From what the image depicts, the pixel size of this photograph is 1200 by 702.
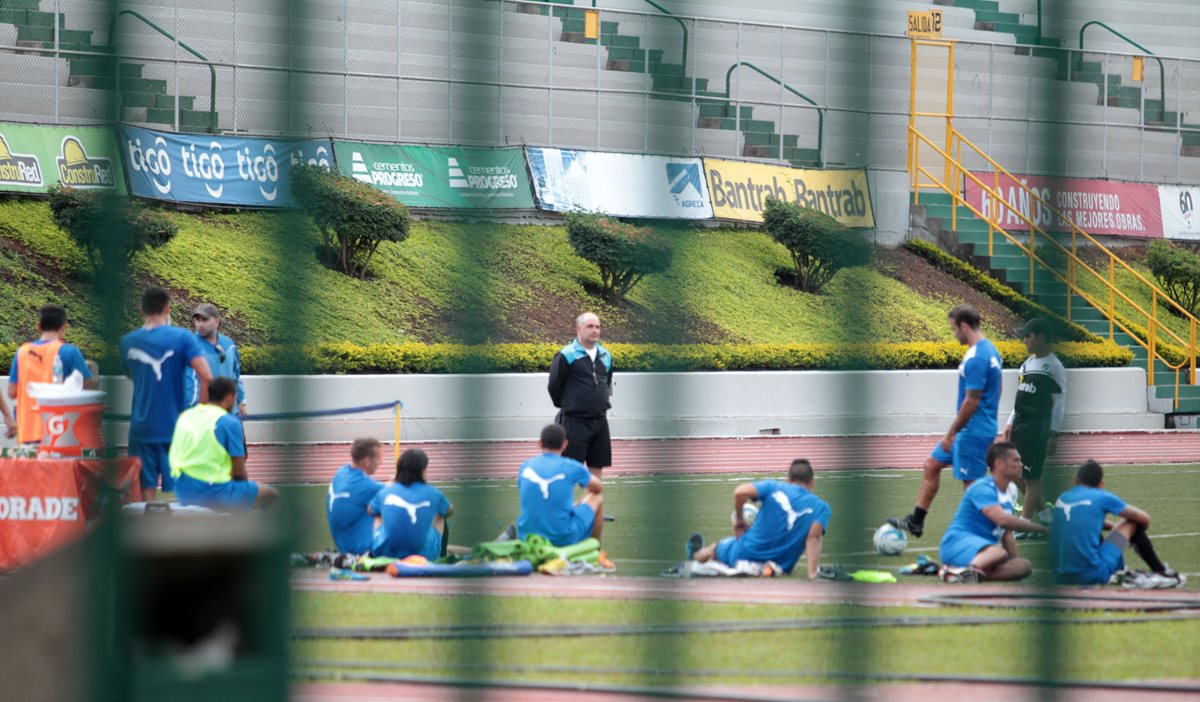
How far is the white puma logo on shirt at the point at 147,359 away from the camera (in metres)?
1.84

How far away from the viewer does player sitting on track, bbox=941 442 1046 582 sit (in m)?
7.95

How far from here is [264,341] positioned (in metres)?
1.62

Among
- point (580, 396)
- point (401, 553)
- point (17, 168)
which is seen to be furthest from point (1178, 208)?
point (17, 168)

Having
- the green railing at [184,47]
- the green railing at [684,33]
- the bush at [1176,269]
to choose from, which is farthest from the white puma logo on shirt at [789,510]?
the green railing at [684,33]

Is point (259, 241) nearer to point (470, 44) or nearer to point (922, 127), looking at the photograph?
point (470, 44)

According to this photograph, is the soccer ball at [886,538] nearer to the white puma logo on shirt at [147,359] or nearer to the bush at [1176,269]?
the white puma logo on shirt at [147,359]

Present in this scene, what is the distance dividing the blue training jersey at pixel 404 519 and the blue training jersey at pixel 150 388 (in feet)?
19.8

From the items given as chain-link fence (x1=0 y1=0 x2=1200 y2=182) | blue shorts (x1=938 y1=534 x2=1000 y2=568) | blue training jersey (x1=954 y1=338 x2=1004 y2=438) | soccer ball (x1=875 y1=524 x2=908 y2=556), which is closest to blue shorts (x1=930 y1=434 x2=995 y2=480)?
blue training jersey (x1=954 y1=338 x2=1004 y2=438)

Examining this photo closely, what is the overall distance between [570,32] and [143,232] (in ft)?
2.68

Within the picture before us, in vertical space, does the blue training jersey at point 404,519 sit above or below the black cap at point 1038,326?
below

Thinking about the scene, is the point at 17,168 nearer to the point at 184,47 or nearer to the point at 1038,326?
the point at 184,47

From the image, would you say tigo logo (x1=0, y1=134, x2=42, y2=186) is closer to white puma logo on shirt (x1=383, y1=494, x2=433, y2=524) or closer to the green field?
white puma logo on shirt (x1=383, y1=494, x2=433, y2=524)

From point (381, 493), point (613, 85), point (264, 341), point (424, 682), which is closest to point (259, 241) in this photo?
point (264, 341)

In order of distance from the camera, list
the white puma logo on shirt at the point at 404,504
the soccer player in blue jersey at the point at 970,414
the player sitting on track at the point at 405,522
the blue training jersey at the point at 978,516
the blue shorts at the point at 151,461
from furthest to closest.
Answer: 1. the soccer player in blue jersey at the point at 970,414
2. the blue training jersey at the point at 978,516
3. the white puma logo on shirt at the point at 404,504
4. the player sitting on track at the point at 405,522
5. the blue shorts at the point at 151,461
